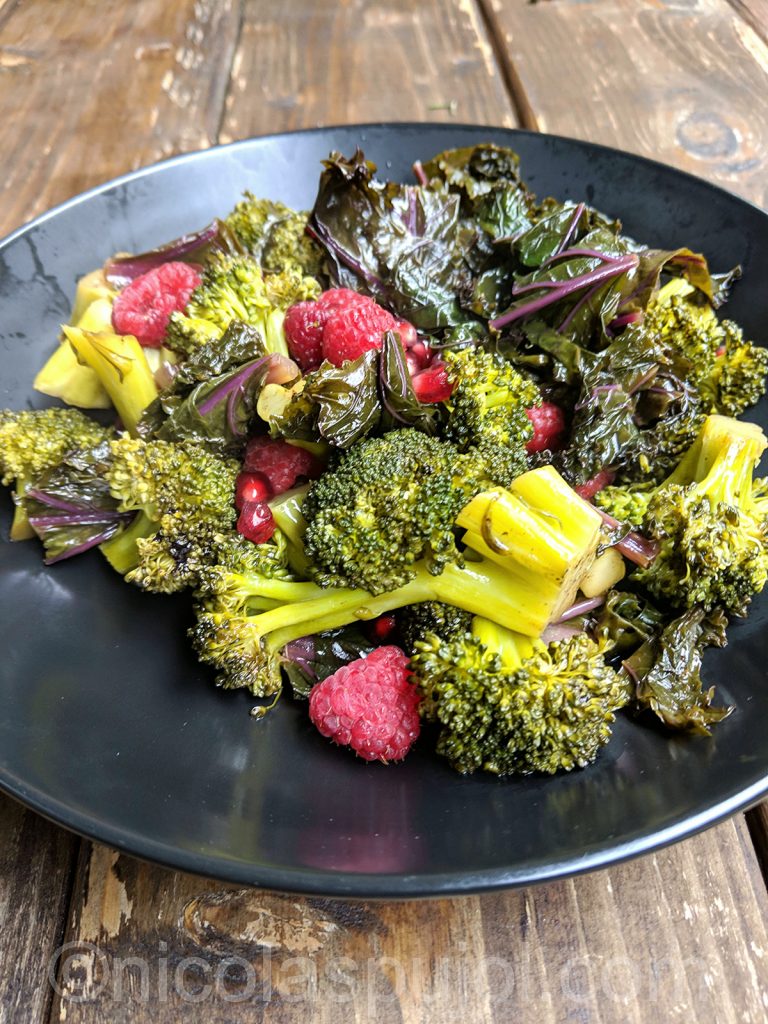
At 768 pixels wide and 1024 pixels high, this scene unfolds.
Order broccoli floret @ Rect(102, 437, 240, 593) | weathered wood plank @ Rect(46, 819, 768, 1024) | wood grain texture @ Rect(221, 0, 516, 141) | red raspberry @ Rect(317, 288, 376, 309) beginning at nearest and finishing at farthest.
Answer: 1. weathered wood plank @ Rect(46, 819, 768, 1024)
2. broccoli floret @ Rect(102, 437, 240, 593)
3. red raspberry @ Rect(317, 288, 376, 309)
4. wood grain texture @ Rect(221, 0, 516, 141)

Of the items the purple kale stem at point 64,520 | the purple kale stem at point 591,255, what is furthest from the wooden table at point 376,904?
the purple kale stem at point 591,255

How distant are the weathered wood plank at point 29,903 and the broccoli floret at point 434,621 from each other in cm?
74

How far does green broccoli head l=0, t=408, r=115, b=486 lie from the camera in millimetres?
1730

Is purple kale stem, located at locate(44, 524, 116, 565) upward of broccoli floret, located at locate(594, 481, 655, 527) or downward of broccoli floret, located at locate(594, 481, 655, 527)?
→ downward

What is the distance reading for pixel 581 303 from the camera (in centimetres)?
178

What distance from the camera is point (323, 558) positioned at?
146 cm

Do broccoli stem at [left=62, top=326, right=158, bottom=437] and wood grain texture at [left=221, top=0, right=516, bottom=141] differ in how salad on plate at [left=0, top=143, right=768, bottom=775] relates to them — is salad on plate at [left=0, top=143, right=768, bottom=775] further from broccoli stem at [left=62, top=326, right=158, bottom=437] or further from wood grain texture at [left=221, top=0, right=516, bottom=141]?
wood grain texture at [left=221, top=0, right=516, bottom=141]

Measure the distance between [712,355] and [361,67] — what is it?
2.37m

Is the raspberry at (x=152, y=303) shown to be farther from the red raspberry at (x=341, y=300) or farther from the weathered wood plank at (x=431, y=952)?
the weathered wood plank at (x=431, y=952)

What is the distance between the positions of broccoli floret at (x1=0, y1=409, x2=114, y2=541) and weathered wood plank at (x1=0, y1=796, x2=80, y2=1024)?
0.62 meters

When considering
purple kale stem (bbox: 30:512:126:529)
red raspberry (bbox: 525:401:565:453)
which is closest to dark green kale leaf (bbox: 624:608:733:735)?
red raspberry (bbox: 525:401:565:453)

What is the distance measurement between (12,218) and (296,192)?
1142 millimetres

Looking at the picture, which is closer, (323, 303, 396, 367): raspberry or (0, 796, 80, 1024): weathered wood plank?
(0, 796, 80, 1024): weathered wood plank

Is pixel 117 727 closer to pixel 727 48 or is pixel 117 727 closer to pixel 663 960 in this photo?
pixel 663 960
